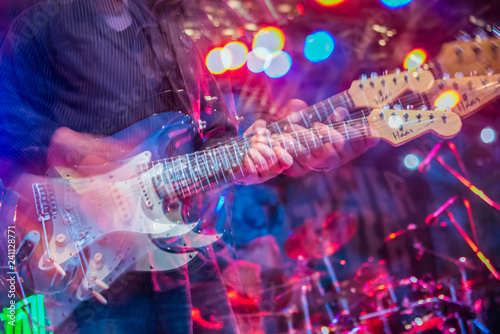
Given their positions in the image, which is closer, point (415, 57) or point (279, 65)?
point (415, 57)

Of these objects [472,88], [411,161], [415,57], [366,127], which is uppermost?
Result: [472,88]

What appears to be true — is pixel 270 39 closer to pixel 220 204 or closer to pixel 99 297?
pixel 220 204

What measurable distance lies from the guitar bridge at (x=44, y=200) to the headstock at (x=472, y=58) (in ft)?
4.07

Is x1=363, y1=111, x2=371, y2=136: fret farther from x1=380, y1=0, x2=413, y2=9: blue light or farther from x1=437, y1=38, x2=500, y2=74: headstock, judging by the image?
x1=380, y1=0, x2=413, y2=9: blue light

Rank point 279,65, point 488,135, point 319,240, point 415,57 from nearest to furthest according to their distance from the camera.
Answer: point 415,57, point 319,240, point 279,65, point 488,135

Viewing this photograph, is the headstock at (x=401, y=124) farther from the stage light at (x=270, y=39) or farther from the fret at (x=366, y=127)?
the stage light at (x=270, y=39)

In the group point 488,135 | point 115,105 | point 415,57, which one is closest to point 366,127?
point 115,105

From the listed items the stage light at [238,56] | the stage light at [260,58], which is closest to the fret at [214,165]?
the stage light at [238,56]

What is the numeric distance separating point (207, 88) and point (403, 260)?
267 cm

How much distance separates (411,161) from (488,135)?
2.30ft

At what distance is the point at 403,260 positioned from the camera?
123 inches

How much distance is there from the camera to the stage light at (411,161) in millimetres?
3168

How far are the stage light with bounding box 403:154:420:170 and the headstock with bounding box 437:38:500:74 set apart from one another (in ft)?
6.69

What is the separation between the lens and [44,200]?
1049 mm
